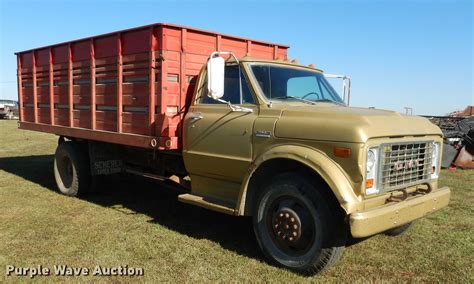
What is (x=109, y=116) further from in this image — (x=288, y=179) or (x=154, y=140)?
(x=288, y=179)

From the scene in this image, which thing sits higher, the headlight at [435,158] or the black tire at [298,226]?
the headlight at [435,158]

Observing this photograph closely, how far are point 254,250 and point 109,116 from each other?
3.04 meters

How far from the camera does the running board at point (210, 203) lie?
4.84 m

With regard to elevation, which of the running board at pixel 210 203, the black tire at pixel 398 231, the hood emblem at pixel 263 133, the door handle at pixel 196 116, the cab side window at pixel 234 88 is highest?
the cab side window at pixel 234 88

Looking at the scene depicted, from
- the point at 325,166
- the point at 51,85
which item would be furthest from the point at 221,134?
the point at 51,85

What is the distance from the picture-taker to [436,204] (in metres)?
4.56

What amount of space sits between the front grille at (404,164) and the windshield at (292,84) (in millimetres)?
1293

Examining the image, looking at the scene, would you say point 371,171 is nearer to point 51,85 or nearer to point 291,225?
point 291,225

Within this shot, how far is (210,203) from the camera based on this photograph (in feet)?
16.6

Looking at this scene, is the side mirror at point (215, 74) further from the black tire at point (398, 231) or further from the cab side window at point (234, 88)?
the black tire at point (398, 231)

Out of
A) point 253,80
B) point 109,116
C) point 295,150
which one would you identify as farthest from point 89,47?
point 295,150

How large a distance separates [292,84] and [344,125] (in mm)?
1485

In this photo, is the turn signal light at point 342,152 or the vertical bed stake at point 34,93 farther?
the vertical bed stake at point 34,93

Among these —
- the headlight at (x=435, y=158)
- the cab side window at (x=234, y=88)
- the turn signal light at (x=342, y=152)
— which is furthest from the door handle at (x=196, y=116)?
the headlight at (x=435, y=158)
